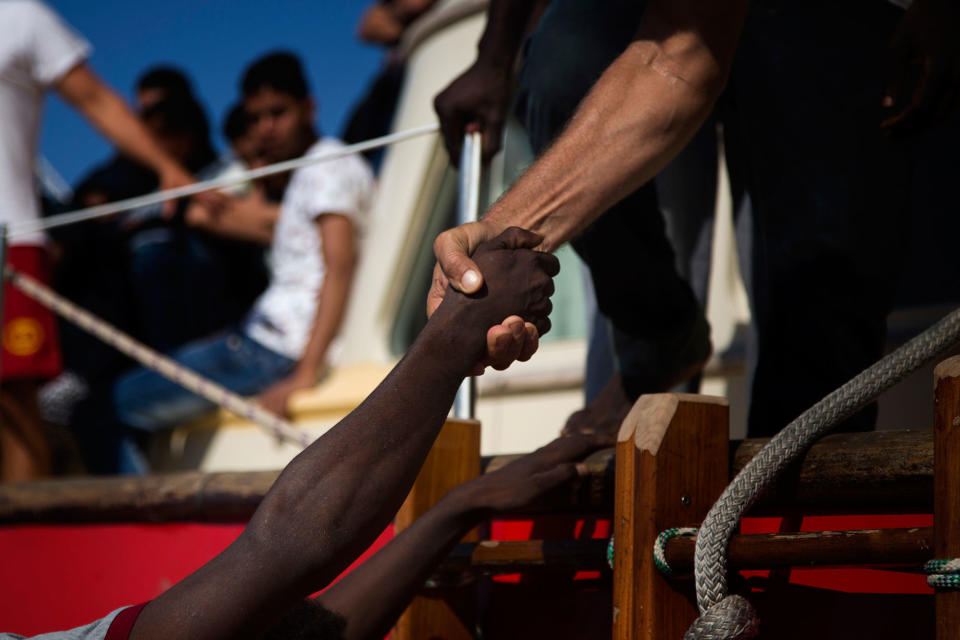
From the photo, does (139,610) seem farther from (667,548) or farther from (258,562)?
(667,548)

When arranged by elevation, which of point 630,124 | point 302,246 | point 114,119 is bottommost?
point 630,124

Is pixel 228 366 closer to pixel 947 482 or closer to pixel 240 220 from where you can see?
pixel 240 220

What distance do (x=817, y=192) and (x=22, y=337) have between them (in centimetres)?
232

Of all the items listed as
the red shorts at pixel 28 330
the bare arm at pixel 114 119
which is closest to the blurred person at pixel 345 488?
the red shorts at pixel 28 330

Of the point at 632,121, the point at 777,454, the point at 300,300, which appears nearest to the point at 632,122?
the point at 632,121

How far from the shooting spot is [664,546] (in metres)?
1.14

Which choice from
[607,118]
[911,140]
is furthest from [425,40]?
[607,118]

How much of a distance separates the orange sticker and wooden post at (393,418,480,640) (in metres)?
1.95

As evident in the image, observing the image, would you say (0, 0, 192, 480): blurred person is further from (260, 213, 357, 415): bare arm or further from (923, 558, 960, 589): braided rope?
(923, 558, 960, 589): braided rope

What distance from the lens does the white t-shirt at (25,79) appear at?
10.5 ft

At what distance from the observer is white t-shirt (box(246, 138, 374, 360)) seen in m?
3.38

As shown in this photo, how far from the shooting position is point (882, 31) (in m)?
1.72

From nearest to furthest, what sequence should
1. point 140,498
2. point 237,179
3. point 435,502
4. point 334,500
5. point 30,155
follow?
point 334,500 < point 435,502 < point 237,179 < point 140,498 < point 30,155

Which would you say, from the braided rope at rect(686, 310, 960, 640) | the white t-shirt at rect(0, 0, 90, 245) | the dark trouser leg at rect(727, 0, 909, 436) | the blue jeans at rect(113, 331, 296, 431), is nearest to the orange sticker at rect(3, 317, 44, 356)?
the white t-shirt at rect(0, 0, 90, 245)
